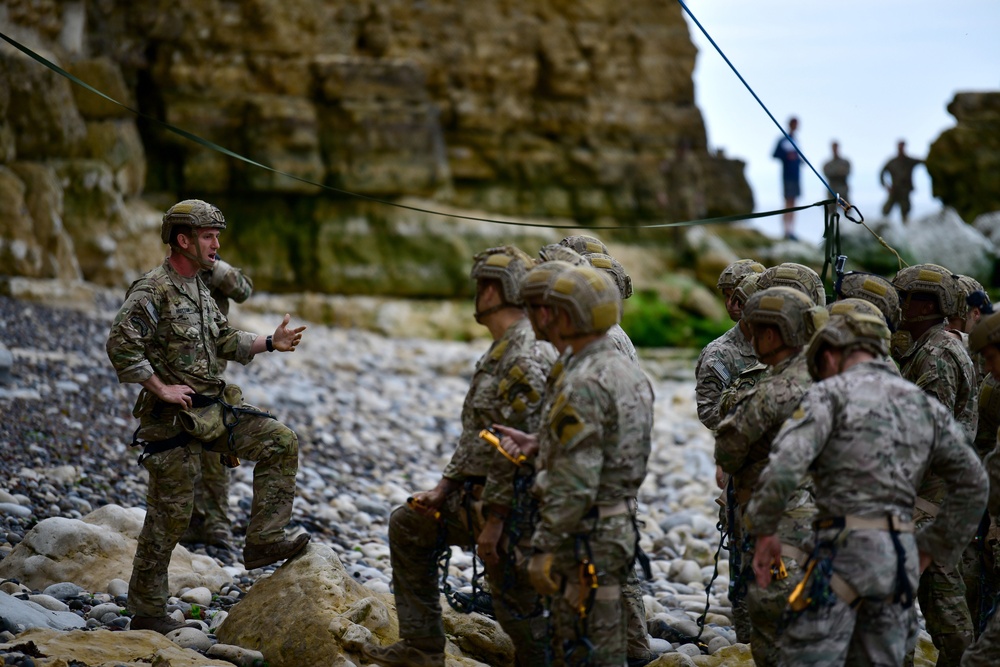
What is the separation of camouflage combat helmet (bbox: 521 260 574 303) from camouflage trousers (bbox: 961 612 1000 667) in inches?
105

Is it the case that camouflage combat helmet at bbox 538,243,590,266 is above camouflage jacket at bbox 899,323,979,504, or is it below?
above

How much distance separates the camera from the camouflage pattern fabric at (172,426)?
22.5ft

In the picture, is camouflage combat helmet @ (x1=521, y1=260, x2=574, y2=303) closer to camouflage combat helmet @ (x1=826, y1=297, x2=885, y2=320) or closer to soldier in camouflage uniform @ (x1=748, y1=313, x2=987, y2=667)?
soldier in camouflage uniform @ (x1=748, y1=313, x2=987, y2=667)

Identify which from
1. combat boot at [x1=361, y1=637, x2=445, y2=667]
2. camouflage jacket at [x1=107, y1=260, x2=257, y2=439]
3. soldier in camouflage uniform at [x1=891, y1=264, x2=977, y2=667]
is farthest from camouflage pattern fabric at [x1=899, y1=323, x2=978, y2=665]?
camouflage jacket at [x1=107, y1=260, x2=257, y2=439]

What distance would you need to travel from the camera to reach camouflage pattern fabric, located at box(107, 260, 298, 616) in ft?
22.5

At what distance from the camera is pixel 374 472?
41.2 ft

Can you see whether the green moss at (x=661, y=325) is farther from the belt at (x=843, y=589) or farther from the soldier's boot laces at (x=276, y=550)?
the belt at (x=843, y=589)

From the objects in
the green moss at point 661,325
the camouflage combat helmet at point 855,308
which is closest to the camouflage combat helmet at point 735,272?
the camouflage combat helmet at point 855,308

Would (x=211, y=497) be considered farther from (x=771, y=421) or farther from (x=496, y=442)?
(x=771, y=421)

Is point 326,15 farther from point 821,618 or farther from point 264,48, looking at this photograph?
point 821,618

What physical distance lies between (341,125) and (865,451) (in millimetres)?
18826

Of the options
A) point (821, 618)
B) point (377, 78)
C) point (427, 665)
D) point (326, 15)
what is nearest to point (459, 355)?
point (377, 78)

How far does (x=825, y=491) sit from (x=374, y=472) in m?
8.00

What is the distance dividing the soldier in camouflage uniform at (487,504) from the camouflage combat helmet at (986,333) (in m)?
2.16
